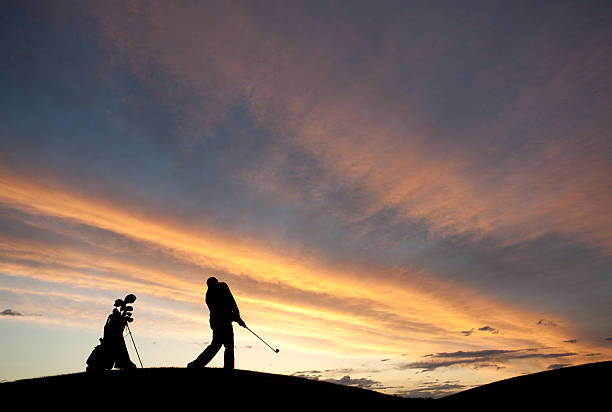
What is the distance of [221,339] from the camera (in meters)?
13.2

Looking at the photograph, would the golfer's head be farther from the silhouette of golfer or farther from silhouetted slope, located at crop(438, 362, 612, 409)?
silhouetted slope, located at crop(438, 362, 612, 409)

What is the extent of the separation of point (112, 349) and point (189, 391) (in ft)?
16.4

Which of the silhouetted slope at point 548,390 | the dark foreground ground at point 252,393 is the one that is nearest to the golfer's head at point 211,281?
the dark foreground ground at point 252,393

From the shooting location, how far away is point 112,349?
14.2 m

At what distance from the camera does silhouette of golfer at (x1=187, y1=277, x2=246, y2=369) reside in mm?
13025

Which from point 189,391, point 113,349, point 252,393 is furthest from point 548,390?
point 113,349

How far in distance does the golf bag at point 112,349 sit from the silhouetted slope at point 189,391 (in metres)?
0.47

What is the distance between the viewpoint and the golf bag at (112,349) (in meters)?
14.0

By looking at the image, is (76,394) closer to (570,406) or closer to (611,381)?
(570,406)

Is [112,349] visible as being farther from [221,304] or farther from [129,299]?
[221,304]

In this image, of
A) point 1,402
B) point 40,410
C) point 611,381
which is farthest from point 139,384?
point 611,381

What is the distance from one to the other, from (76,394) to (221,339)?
4265mm

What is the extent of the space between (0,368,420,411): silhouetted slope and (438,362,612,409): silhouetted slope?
200 cm

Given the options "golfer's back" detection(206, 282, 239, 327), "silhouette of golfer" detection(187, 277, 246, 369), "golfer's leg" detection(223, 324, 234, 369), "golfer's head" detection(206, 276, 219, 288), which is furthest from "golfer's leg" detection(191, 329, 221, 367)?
"golfer's head" detection(206, 276, 219, 288)
